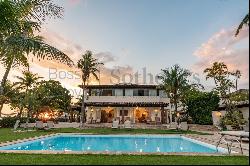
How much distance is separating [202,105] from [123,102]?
36.9 ft

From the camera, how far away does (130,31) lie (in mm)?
25031

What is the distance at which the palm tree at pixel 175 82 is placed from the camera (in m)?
34.1

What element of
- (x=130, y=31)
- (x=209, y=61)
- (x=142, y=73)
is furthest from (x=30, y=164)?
(x=142, y=73)

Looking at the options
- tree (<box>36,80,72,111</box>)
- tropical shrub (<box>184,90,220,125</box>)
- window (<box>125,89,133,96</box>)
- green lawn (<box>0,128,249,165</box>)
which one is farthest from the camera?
tree (<box>36,80,72,111</box>)

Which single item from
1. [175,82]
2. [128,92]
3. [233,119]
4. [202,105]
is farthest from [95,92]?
[233,119]

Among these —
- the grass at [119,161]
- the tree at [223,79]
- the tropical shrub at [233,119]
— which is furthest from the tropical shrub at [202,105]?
the grass at [119,161]

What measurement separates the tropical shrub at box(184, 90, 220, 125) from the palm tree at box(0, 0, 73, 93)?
26782 millimetres

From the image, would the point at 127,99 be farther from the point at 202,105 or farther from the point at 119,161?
the point at 119,161

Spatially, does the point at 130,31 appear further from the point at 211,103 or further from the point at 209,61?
the point at 211,103

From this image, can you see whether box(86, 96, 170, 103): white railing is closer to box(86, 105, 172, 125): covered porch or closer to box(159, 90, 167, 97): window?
box(159, 90, 167, 97): window

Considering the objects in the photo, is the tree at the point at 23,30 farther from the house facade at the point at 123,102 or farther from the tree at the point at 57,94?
the tree at the point at 57,94

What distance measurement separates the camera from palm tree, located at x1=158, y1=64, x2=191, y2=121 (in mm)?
34125

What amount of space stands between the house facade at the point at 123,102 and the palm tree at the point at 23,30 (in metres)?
29.3

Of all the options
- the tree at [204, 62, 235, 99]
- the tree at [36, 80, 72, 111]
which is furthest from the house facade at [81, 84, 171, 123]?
the tree at [204, 62, 235, 99]
